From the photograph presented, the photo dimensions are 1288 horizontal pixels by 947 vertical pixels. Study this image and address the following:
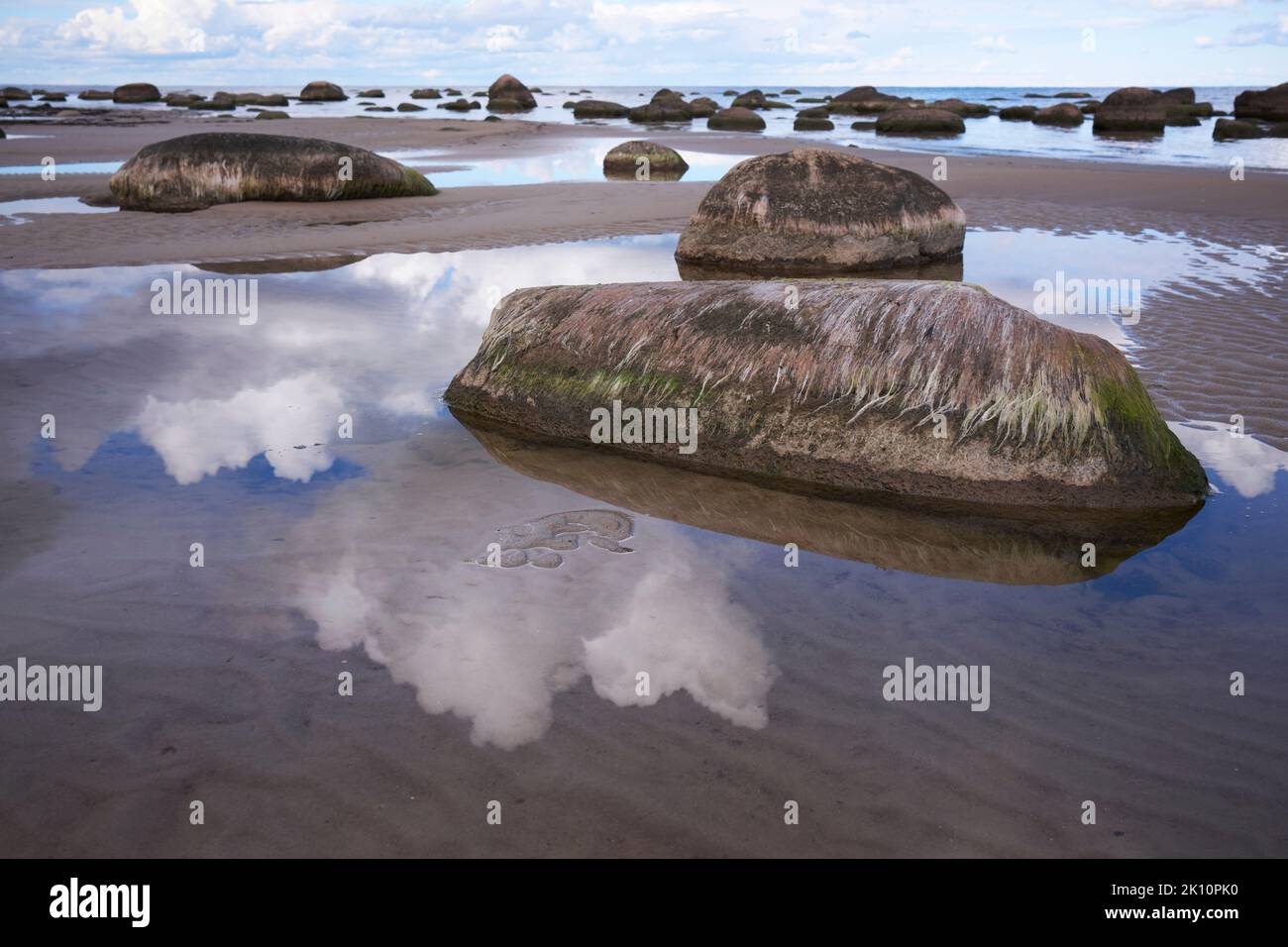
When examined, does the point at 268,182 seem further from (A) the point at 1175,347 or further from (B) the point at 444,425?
(A) the point at 1175,347

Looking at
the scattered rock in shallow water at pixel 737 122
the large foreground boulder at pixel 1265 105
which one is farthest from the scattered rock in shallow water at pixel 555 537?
the large foreground boulder at pixel 1265 105

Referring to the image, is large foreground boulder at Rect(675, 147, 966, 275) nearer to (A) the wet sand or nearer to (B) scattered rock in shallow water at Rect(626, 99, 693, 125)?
(A) the wet sand

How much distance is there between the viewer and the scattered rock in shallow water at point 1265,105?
44.8 metres

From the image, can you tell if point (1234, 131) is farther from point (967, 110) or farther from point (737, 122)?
point (967, 110)

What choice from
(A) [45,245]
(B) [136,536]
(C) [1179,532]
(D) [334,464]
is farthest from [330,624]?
(A) [45,245]

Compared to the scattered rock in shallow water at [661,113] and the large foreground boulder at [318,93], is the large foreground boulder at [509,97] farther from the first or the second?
the large foreground boulder at [318,93]

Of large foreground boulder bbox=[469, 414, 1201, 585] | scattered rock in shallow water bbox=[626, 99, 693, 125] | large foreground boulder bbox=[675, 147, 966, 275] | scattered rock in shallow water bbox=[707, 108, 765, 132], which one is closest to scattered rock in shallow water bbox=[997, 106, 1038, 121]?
scattered rock in shallow water bbox=[707, 108, 765, 132]

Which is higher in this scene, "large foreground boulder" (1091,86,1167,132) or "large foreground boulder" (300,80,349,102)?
"large foreground boulder" (300,80,349,102)

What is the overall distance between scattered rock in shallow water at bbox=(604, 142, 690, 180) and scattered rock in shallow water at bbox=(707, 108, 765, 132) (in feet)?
67.4

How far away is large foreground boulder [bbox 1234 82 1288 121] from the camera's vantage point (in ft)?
147

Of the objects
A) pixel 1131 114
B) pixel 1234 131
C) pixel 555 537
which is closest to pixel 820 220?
pixel 555 537

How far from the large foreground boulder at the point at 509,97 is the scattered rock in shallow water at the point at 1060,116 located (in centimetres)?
2893

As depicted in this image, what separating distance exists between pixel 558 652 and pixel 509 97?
61778 mm

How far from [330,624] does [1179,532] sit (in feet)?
12.1
